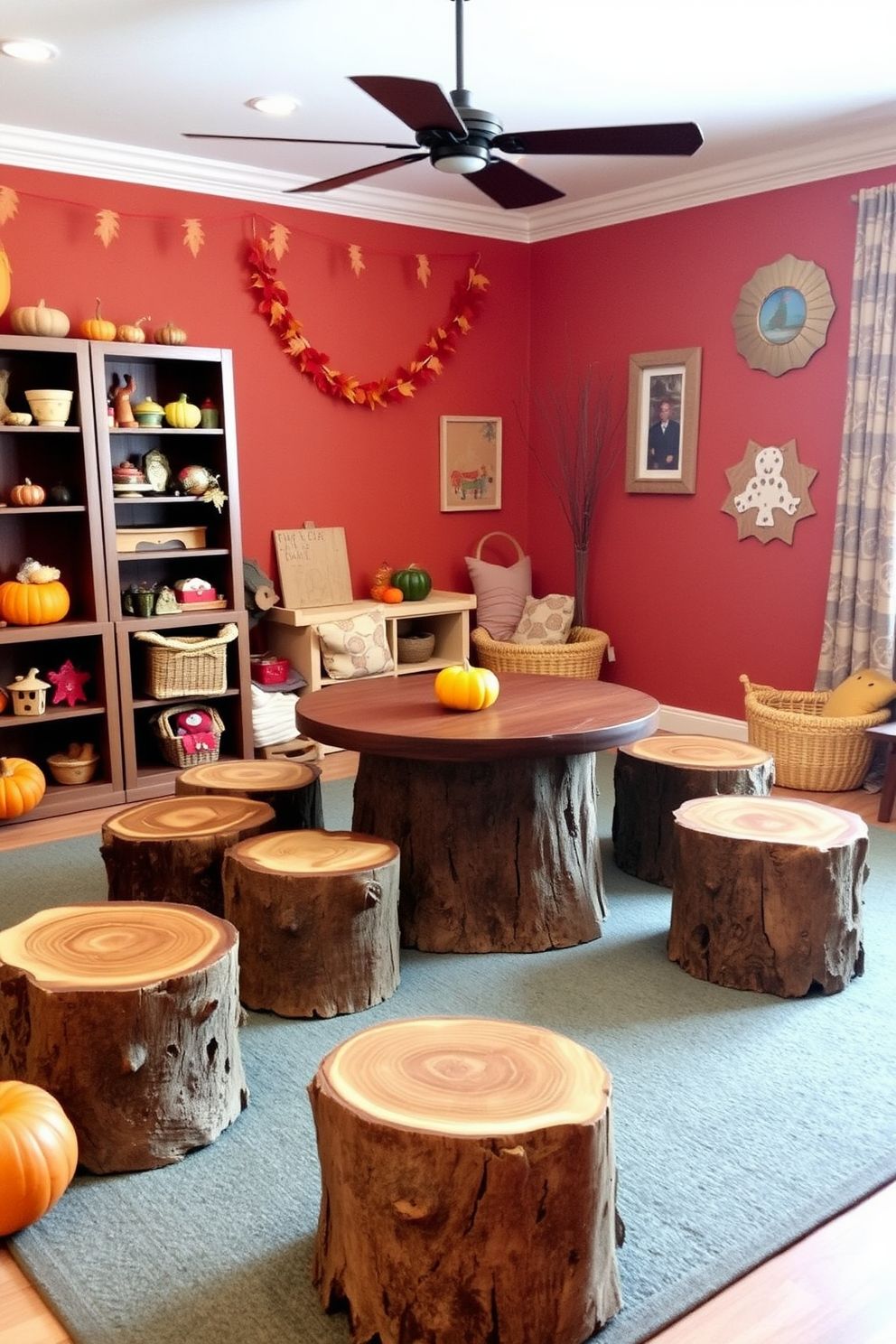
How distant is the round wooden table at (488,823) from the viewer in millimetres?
3004

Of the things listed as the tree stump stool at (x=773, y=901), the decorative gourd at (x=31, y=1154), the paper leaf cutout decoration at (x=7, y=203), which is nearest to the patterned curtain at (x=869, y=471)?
the tree stump stool at (x=773, y=901)

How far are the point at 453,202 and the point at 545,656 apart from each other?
7.65 feet

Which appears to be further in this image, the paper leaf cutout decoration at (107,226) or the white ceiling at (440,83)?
the paper leaf cutout decoration at (107,226)

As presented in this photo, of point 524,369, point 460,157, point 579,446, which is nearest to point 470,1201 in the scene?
point 460,157

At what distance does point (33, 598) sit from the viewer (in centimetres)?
427

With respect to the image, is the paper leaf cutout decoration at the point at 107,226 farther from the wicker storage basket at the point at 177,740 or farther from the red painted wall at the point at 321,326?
the wicker storage basket at the point at 177,740

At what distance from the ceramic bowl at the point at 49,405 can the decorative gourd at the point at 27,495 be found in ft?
0.83

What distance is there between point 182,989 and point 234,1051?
265 millimetres

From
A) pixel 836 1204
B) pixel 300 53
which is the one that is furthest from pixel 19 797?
pixel 836 1204

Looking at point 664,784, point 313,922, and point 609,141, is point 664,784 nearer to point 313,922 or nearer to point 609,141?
point 313,922

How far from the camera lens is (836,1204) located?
6.52 ft

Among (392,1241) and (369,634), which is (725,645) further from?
(392,1241)

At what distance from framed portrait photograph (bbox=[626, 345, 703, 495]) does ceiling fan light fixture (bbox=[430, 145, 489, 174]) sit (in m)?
2.69

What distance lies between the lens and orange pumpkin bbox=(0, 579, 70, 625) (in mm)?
4266
